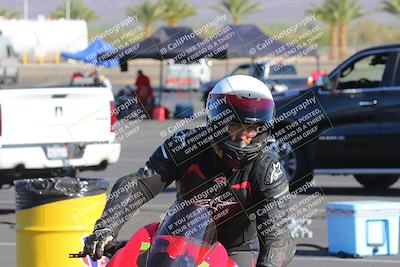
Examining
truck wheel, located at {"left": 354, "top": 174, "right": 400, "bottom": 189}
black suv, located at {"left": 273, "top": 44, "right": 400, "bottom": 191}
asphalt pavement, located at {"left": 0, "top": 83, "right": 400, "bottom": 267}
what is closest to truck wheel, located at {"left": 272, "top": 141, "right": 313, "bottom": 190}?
black suv, located at {"left": 273, "top": 44, "right": 400, "bottom": 191}

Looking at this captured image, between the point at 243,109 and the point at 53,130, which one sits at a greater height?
the point at 243,109

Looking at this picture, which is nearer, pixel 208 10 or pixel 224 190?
pixel 224 190

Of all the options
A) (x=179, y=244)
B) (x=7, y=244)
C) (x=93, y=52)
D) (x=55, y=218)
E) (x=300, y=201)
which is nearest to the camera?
(x=179, y=244)

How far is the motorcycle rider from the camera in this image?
5285 mm

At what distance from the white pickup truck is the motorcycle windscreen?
904 centimetres

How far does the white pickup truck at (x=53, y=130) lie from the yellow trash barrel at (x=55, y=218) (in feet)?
16.7

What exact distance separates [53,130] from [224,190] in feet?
28.9

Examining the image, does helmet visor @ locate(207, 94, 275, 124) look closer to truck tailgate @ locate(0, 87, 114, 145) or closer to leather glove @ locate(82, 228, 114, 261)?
leather glove @ locate(82, 228, 114, 261)

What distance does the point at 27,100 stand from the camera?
13.9 meters

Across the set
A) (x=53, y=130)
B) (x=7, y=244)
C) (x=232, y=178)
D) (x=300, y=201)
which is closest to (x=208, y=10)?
(x=300, y=201)

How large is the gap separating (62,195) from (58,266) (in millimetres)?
551

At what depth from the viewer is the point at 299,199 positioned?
50.7ft

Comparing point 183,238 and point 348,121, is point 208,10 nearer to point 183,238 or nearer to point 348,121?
point 348,121

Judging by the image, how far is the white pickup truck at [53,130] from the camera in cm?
1391
